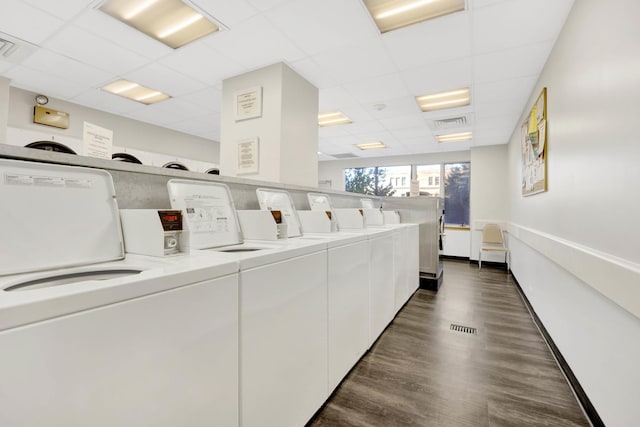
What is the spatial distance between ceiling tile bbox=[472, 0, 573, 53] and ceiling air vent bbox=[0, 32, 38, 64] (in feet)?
13.8

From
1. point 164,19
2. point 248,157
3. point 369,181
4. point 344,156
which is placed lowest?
point 248,157

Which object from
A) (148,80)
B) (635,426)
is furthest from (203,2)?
(635,426)

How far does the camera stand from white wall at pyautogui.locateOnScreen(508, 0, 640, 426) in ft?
4.13

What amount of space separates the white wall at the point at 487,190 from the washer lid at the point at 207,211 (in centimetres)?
640

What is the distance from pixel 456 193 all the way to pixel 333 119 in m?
4.21

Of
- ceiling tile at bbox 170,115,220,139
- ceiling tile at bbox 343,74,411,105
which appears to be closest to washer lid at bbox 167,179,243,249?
ceiling tile at bbox 343,74,411,105

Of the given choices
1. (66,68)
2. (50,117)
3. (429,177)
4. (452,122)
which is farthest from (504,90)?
(50,117)

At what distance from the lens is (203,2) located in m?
2.27

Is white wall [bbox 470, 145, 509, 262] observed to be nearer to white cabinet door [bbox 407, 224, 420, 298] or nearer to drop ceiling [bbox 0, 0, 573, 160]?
drop ceiling [bbox 0, 0, 573, 160]

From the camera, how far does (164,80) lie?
3602 mm

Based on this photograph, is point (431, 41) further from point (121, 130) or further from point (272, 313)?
point (121, 130)

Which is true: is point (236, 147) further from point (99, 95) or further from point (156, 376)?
point (156, 376)

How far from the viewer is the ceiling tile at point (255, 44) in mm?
2584

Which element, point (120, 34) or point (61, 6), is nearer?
point (61, 6)
